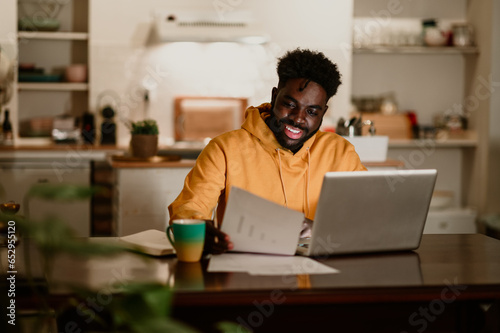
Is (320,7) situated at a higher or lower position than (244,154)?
higher

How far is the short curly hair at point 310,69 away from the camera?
2137mm

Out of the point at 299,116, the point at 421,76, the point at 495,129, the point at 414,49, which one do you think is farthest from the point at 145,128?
the point at 495,129

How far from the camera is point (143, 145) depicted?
140 inches

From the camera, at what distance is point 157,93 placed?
5.23 meters

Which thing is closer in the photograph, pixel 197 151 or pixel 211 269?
pixel 211 269

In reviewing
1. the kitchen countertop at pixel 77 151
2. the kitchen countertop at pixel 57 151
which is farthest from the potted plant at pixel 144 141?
the kitchen countertop at pixel 57 151

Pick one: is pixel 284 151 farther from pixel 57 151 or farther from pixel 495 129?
pixel 495 129

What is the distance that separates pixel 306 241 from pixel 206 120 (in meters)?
3.47

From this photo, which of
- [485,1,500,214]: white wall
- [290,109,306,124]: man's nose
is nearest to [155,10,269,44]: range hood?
[485,1,500,214]: white wall

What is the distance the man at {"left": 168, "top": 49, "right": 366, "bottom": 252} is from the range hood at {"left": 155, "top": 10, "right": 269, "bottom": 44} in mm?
2909

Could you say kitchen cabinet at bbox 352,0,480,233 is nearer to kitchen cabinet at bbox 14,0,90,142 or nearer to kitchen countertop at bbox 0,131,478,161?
kitchen countertop at bbox 0,131,478,161

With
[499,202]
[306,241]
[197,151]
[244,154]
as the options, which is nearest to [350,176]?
[306,241]

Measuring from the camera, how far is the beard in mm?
2152

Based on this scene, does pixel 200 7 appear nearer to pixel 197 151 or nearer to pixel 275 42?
pixel 275 42
